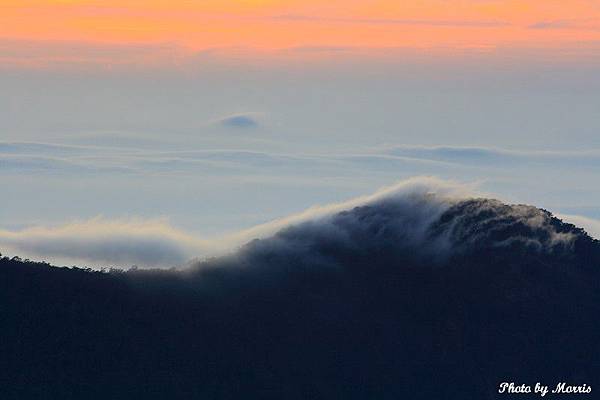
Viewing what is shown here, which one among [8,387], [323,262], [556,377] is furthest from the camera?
[323,262]

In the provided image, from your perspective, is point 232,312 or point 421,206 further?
point 421,206

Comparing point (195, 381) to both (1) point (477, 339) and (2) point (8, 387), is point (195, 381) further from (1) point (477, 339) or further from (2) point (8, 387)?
(1) point (477, 339)

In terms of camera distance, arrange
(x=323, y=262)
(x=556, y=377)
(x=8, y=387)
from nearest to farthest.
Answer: (x=8, y=387)
(x=556, y=377)
(x=323, y=262)

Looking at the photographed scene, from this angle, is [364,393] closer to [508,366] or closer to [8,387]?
[508,366]

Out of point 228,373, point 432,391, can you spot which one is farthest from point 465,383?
point 228,373

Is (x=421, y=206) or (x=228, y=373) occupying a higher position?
(x=421, y=206)

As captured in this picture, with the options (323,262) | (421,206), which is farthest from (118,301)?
(421,206)
